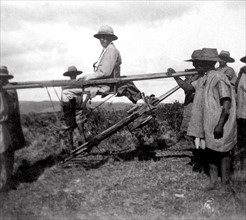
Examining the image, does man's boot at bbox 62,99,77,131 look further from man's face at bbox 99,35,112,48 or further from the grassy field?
man's face at bbox 99,35,112,48

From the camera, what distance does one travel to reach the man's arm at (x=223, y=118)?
16.8 feet

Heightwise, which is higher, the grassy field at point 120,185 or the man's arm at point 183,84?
the man's arm at point 183,84

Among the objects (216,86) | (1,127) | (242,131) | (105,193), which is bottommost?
(105,193)

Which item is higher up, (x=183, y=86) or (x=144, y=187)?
(x=183, y=86)

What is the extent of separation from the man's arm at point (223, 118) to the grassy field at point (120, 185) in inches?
35.1

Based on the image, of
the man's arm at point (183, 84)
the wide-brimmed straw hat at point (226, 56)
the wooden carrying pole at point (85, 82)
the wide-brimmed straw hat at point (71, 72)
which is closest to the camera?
the man's arm at point (183, 84)

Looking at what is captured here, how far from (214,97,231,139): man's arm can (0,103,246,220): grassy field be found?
0.89 meters

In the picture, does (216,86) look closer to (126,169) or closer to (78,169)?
(126,169)

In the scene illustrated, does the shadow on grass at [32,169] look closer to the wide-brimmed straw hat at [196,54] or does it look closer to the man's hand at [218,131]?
the man's hand at [218,131]

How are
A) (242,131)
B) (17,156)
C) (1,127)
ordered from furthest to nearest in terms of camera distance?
(17,156), (242,131), (1,127)

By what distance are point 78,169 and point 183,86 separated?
111 inches

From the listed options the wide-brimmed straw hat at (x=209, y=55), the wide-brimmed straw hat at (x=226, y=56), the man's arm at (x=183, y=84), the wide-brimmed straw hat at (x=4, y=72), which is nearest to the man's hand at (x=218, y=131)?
the man's arm at (x=183, y=84)

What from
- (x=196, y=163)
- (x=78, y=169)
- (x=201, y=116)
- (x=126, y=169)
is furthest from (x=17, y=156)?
(x=201, y=116)

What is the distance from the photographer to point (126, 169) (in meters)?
6.96
